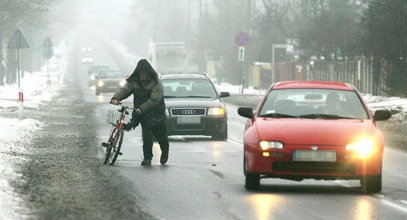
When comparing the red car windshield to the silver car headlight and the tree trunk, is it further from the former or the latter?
the tree trunk

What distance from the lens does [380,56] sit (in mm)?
42094

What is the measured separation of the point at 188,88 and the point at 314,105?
10.9 metres

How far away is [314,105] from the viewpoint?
50.6ft

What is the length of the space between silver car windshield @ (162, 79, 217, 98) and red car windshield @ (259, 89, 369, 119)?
9.99 meters

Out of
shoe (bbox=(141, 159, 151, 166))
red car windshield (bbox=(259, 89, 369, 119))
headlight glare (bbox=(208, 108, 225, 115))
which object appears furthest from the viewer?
headlight glare (bbox=(208, 108, 225, 115))

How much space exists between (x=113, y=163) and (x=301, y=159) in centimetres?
531

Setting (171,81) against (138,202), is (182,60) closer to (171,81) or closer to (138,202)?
(171,81)

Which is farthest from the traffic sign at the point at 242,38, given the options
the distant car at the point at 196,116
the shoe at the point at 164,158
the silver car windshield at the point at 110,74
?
the shoe at the point at 164,158

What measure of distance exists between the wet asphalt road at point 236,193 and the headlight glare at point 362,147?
49 cm

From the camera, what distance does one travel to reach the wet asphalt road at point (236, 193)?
484 inches

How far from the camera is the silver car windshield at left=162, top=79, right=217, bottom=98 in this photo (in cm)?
2584

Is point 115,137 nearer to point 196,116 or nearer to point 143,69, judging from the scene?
point 143,69

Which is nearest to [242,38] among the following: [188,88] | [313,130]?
[188,88]

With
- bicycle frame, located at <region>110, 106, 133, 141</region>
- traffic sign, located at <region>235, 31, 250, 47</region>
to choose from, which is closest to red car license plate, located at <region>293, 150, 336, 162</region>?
bicycle frame, located at <region>110, 106, 133, 141</region>
